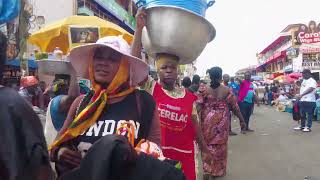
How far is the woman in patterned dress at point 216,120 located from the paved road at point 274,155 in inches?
22.1

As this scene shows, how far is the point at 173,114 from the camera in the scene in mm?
3531

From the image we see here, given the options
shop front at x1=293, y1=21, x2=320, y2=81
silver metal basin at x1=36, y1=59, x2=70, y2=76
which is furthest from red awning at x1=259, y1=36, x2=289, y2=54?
silver metal basin at x1=36, y1=59, x2=70, y2=76

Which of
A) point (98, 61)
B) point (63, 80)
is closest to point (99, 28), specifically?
point (63, 80)

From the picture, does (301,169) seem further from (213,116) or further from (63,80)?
(63,80)

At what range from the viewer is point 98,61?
2.37 meters

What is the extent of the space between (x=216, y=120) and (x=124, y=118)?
407cm

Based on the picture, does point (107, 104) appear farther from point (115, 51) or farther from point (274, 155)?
point (274, 155)

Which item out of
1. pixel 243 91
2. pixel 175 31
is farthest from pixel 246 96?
pixel 175 31

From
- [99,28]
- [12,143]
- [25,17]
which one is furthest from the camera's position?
[25,17]

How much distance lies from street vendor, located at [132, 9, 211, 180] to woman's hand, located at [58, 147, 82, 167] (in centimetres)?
139

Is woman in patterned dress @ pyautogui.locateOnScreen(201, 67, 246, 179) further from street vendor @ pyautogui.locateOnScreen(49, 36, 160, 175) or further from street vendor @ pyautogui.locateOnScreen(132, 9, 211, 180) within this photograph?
street vendor @ pyautogui.locateOnScreen(49, 36, 160, 175)

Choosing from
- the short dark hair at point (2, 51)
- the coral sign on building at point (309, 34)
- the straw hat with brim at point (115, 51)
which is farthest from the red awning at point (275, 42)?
the short dark hair at point (2, 51)

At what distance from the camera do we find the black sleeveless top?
2.18m

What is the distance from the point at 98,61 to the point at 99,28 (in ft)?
10.6
